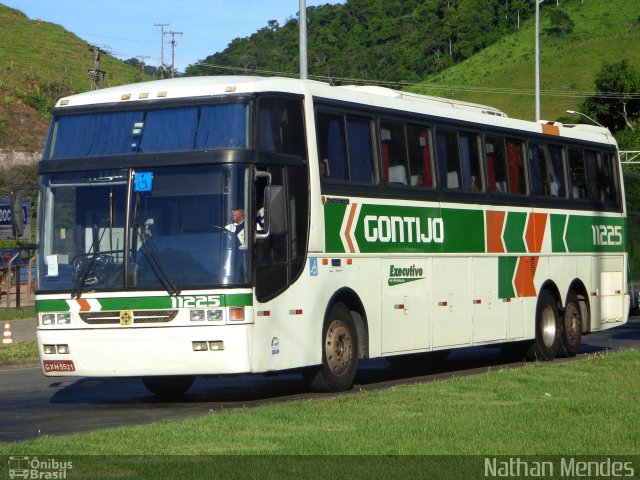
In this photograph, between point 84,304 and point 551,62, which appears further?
point 551,62

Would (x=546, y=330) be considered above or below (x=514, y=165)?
below

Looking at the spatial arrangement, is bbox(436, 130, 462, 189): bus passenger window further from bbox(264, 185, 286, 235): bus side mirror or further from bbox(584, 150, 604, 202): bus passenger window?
bbox(584, 150, 604, 202): bus passenger window

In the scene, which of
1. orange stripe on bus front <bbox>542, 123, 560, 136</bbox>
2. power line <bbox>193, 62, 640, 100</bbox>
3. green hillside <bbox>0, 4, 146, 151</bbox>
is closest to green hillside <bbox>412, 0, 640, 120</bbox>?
power line <bbox>193, 62, 640, 100</bbox>

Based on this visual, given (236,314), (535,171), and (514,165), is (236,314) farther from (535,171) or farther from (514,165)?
(535,171)

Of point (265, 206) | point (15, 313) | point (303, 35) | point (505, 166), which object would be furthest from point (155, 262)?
point (15, 313)

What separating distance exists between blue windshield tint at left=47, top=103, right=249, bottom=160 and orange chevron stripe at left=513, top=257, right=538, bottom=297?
7077 millimetres

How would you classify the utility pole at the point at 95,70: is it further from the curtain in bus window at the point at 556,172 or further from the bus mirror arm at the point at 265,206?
the bus mirror arm at the point at 265,206

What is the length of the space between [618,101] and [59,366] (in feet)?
314

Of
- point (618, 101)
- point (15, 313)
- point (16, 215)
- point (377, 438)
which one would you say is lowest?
point (15, 313)

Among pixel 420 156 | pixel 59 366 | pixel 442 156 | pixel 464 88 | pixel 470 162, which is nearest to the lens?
pixel 59 366

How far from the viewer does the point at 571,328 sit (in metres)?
22.2

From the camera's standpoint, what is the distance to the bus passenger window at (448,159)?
61.8 ft

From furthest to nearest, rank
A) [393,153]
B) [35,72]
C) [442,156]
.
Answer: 1. [35,72]
2. [442,156]
3. [393,153]

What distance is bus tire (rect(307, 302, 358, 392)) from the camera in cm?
1593
